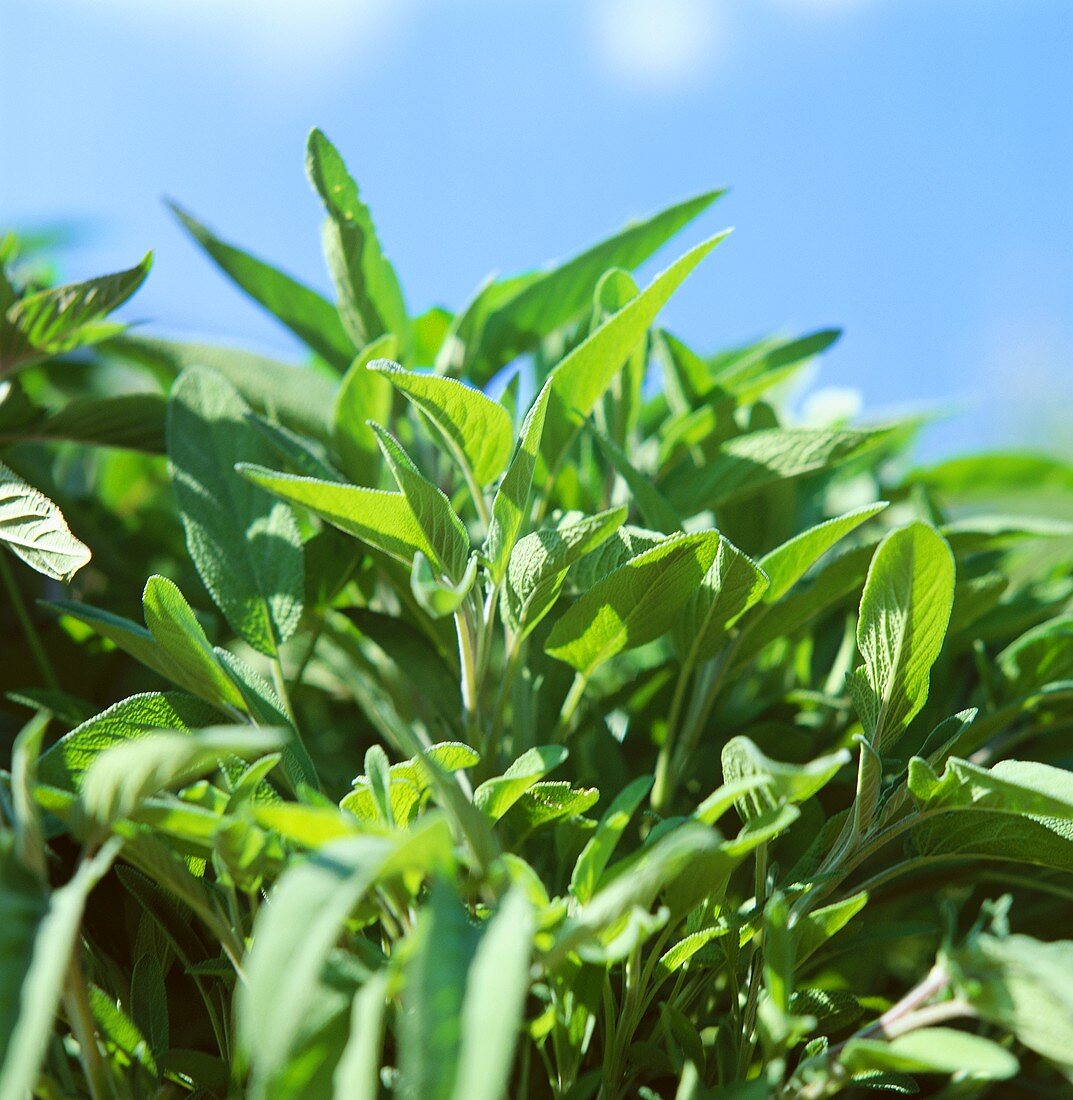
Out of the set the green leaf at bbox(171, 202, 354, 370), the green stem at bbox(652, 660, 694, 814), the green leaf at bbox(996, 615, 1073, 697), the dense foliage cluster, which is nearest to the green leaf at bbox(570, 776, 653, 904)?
the dense foliage cluster

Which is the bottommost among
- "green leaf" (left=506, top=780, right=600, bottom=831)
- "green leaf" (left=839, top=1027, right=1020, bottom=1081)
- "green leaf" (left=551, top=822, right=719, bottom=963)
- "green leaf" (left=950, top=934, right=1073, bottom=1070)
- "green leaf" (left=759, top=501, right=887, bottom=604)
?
"green leaf" (left=839, top=1027, right=1020, bottom=1081)

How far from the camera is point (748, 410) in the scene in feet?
1.65

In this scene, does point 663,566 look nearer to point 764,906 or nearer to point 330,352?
point 764,906

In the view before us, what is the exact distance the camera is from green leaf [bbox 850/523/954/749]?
31cm

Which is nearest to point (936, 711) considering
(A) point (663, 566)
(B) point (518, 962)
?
(A) point (663, 566)

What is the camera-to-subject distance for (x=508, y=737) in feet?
1.50

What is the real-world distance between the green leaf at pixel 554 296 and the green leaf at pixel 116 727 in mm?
241

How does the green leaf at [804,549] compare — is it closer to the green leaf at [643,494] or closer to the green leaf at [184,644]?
the green leaf at [643,494]

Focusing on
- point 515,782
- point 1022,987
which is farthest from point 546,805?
point 1022,987

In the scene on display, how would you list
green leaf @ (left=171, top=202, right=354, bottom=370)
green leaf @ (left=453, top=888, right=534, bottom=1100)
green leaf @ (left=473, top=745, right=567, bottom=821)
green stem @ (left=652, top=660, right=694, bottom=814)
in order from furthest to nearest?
Result: 1. green leaf @ (left=171, top=202, right=354, bottom=370)
2. green stem @ (left=652, top=660, right=694, bottom=814)
3. green leaf @ (left=473, top=745, right=567, bottom=821)
4. green leaf @ (left=453, top=888, right=534, bottom=1100)

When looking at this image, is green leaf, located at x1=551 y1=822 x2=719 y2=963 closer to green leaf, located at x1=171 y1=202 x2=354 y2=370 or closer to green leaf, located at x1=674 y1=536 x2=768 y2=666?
green leaf, located at x1=674 y1=536 x2=768 y2=666

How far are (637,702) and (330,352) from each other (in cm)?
24

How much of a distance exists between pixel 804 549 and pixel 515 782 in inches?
5.1

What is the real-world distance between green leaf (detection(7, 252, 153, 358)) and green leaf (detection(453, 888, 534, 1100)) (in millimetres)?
323
